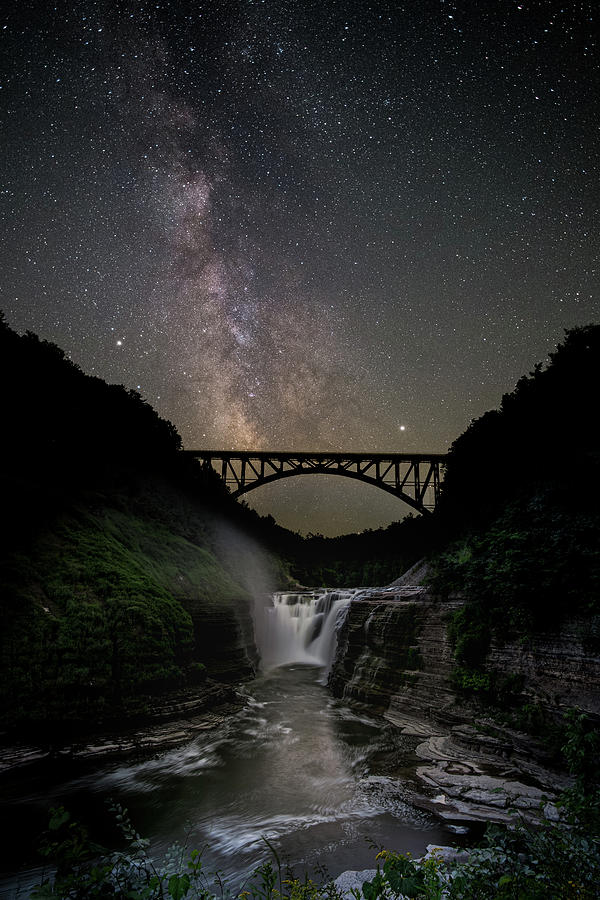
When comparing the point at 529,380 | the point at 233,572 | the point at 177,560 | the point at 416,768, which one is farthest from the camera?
the point at 233,572

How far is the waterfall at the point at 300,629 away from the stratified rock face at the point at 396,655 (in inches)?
202

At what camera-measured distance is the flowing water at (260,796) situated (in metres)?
6.10

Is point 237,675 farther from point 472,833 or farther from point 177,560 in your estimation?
point 472,833

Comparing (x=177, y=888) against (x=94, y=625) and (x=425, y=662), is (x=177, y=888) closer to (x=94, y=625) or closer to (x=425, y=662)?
(x=94, y=625)

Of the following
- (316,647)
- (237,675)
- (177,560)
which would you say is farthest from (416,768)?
(316,647)

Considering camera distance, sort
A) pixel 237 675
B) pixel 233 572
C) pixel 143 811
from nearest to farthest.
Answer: pixel 143 811, pixel 237 675, pixel 233 572

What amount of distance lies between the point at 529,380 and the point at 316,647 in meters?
16.4

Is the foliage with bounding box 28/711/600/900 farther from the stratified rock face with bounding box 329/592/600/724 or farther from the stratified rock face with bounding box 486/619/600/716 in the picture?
the stratified rock face with bounding box 329/592/600/724

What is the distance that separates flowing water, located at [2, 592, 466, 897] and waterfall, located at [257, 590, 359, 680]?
8.46 metres

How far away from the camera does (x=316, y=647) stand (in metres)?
21.5

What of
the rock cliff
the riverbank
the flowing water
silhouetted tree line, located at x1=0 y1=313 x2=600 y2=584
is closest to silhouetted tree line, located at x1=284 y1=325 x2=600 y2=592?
silhouetted tree line, located at x1=0 y1=313 x2=600 y2=584

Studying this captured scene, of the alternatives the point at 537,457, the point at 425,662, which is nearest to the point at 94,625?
the point at 425,662

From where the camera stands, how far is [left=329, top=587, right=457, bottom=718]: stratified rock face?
10.8 m

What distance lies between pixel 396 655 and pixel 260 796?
5.82m
